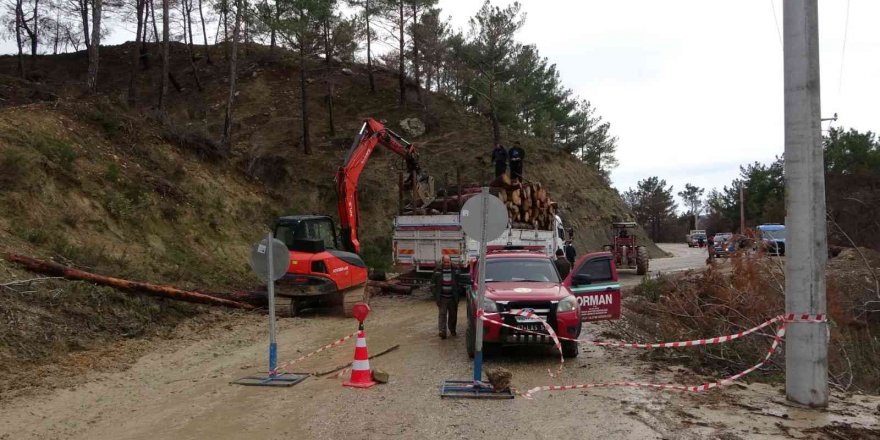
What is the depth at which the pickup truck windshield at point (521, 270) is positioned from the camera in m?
10.7

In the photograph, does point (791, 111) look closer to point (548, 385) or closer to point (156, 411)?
point (548, 385)

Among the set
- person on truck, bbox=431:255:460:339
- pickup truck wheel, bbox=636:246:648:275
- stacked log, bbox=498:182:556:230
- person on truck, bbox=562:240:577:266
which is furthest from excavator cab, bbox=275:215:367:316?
pickup truck wheel, bbox=636:246:648:275

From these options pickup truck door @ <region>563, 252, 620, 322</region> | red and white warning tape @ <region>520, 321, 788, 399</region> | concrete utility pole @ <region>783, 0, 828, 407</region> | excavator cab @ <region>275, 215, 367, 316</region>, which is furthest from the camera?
excavator cab @ <region>275, 215, 367, 316</region>

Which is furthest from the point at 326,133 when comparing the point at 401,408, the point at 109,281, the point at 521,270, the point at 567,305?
the point at 401,408

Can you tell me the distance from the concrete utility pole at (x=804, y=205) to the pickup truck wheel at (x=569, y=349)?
3138mm

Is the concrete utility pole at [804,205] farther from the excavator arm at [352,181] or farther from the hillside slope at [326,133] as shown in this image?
the hillside slope at [326,133]

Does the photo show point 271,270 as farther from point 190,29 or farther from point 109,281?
point 190,29

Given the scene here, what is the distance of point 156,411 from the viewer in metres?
7.23

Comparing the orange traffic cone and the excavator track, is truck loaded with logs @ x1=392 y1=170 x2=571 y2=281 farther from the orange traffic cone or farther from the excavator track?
the orange traffic cone

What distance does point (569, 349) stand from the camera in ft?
32.3

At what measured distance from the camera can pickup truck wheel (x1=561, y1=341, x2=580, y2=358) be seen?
9797 mm

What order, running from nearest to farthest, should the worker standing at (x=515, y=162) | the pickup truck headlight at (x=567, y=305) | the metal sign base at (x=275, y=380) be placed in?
the metal sign base at (x=275, y=380) < the pickup truck headlight at (x=567, y=305) < the worker standing at (x=515, y=162)

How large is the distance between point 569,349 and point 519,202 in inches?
453

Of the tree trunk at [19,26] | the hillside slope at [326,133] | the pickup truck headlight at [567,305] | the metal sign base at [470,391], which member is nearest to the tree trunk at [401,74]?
the hillside slope at [326,133]
